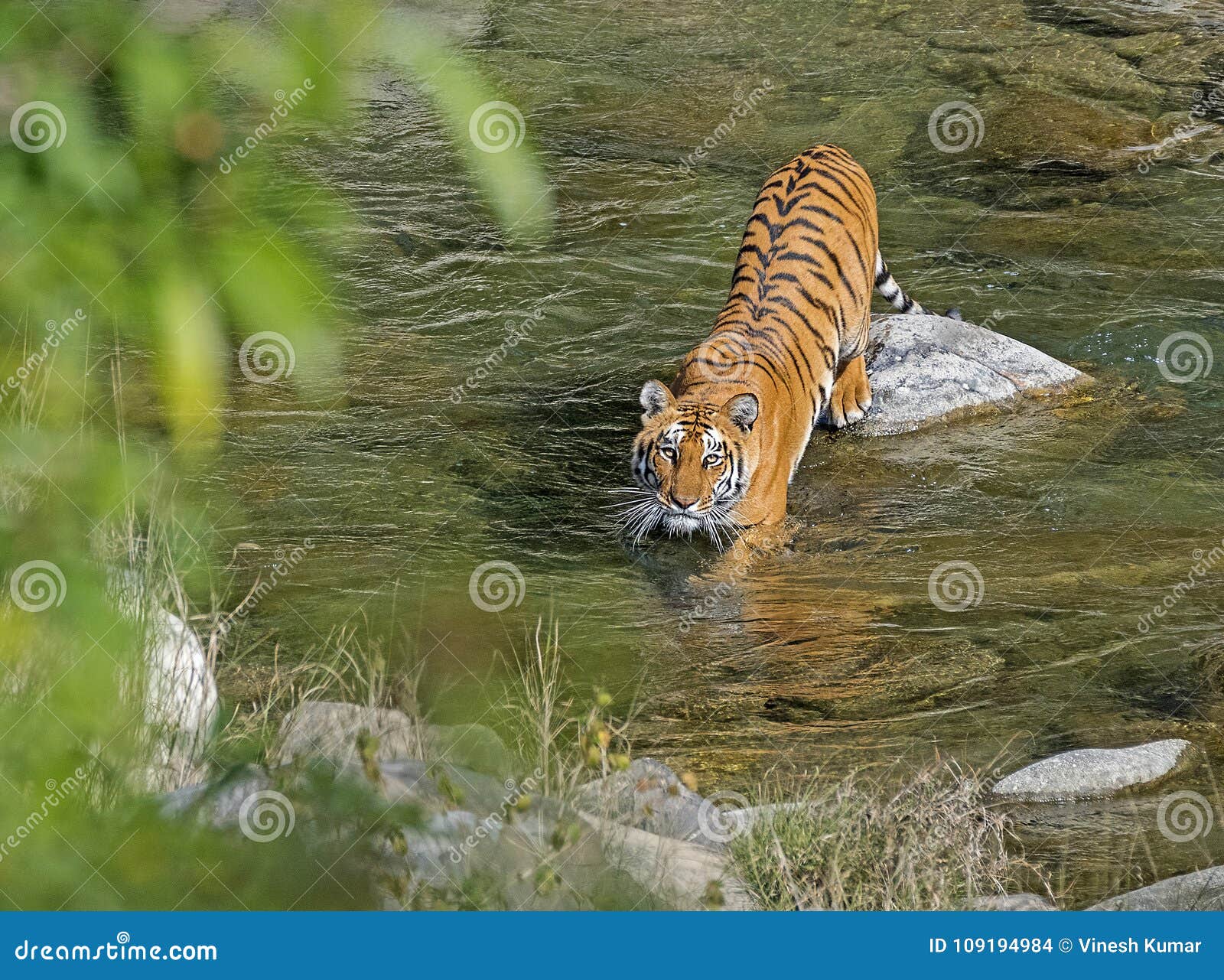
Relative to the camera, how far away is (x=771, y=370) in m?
6.74

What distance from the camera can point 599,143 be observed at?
39.8 ft

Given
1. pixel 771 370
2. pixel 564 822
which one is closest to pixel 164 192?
pixel 564 822

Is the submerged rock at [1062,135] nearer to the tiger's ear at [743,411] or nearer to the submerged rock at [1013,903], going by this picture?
the tiger's ear at [743,411]

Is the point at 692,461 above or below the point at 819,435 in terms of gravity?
above

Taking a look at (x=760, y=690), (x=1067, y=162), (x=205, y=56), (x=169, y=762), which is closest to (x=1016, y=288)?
(x=1067, y=162)

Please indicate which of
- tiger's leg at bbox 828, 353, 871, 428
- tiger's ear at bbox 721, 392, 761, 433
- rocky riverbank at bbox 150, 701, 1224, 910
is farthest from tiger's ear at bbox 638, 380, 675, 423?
rocky riverbank at bbox 150, 701, 1224, 910

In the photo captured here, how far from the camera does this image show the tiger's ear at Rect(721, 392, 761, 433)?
6.14 metres

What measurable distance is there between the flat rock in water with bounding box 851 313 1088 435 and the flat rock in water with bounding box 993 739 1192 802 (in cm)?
334

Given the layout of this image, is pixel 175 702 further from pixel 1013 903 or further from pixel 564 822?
pixel 1013 903

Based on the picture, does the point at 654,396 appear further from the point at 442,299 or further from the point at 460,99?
the point at 460,99

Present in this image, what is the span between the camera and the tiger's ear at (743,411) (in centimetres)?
614

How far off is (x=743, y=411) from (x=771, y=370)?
0.65 meters

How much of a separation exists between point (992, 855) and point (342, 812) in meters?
2.11

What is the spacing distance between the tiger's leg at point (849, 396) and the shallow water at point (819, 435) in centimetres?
12
